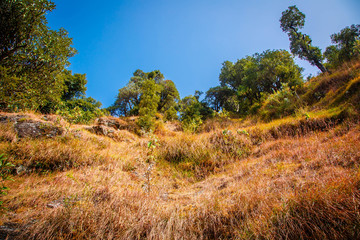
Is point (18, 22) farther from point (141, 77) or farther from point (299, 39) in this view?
point (299, 39)

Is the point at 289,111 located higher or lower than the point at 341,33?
lower

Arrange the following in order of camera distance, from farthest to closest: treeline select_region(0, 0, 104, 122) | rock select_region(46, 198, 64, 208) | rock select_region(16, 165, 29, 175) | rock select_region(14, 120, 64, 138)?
rock select_region(14, 120, 64, 138) < treeline select_region(0, 0, 104, 122) < rock select_region(16, 165, 29, 175) < rock select_region(46, 198, 64, 208)

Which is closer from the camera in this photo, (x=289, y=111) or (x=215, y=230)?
(x=215, y=230)

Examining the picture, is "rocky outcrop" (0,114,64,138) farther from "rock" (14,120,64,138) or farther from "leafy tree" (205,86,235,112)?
"leafy tree" (205,86,235,112)

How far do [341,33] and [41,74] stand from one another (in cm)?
2744

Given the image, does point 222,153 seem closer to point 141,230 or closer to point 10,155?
point 141,230

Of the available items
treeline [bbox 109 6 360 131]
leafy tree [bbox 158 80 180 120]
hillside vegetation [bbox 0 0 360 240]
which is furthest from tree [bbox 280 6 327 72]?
leafy tree [bbox 158 80 180 120]

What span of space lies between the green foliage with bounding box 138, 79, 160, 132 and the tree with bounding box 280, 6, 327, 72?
65.7 ft

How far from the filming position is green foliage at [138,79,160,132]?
1007 cm

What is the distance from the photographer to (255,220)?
145cm

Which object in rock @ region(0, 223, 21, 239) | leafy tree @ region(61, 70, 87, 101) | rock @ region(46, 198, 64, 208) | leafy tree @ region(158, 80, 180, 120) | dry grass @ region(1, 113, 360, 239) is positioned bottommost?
dry grass @ region(1, 113, 360, 239)

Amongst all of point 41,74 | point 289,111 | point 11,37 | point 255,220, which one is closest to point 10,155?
point 41,74

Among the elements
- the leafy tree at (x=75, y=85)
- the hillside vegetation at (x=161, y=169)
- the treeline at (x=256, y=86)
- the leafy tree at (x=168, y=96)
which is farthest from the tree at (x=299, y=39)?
the leafy tree at (x=75, y=85)

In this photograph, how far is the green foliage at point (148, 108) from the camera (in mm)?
10066
